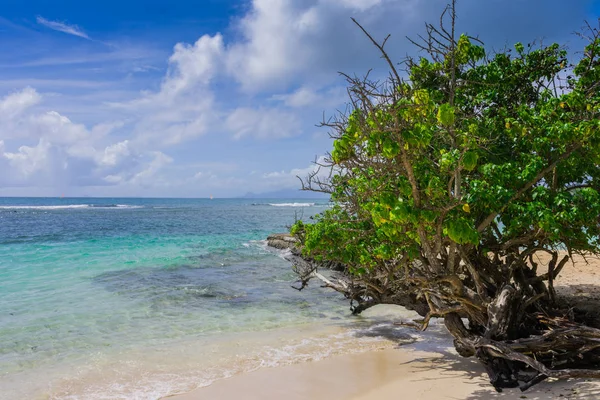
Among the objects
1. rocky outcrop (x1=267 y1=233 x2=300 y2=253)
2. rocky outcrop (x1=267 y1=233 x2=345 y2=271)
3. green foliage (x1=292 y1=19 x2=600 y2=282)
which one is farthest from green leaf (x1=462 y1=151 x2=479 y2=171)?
rocky outcrop (x1=267 y1=233 x2=300 y2=253)

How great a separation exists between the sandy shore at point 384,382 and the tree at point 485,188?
33 cm

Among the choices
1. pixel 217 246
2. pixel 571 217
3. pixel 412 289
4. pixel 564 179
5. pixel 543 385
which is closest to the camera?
pixel 571 217

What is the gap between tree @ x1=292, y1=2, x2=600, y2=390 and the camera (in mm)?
6070

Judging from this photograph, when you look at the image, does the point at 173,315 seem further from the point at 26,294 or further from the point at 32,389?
the point at 26,294

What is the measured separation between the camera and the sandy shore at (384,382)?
6793 mm

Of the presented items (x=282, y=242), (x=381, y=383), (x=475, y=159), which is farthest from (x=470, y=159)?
(x=282, y=242)

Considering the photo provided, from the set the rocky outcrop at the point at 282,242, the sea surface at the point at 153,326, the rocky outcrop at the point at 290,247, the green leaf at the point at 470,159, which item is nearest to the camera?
the green leaf at the point at 470,159

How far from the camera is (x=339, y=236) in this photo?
30.9ft

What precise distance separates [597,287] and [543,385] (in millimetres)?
6808

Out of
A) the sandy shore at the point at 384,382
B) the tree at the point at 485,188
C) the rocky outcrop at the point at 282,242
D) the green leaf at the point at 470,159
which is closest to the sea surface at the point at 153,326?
the sandy shore at the point at 384,382

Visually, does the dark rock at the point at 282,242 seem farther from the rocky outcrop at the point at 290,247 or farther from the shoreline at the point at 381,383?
the shoreline at the point at 381,383

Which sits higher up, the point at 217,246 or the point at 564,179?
the point at 564,179

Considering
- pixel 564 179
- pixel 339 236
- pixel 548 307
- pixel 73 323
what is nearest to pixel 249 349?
pixel 339 236

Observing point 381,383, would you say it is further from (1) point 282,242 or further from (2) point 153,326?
(1) point 282,242
